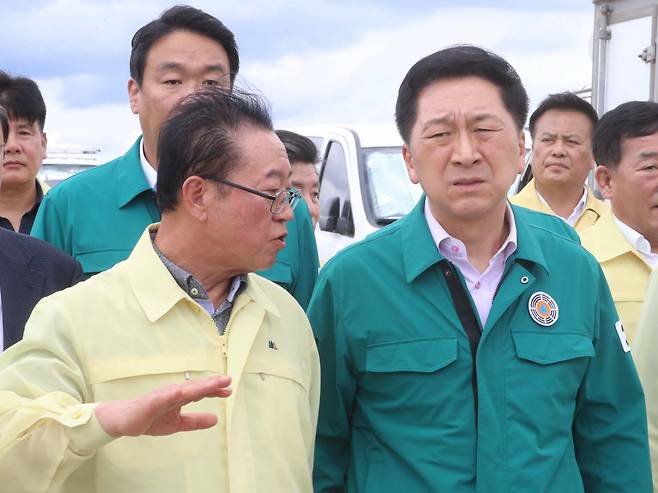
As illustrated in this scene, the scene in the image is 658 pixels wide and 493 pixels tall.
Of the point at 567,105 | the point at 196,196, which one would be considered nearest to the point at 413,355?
the point at 196,196

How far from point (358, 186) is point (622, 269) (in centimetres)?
361

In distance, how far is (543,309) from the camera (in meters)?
2.92

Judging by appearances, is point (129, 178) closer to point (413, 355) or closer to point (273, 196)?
point (273, 196)

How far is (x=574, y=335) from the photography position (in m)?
2.91

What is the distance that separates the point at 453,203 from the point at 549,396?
0.58 metres

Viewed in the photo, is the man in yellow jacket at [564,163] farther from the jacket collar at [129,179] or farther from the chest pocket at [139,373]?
the chest pocket at [139,373]

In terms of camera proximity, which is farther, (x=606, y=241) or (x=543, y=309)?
(x=606, y=241)

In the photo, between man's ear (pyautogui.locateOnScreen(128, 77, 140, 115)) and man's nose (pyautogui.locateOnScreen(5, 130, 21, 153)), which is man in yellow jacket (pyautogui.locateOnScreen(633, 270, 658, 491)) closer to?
man's ear (pyautogui.locateOnScreen(128, 77, 140, 115))

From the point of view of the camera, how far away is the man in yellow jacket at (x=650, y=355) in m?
3.41

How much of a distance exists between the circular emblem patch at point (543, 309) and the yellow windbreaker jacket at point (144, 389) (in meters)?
0.68

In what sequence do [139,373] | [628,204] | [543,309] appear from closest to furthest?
[139,373] < [543,309] < [628,204]

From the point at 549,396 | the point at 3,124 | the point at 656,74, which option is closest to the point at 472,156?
the point at 549,396

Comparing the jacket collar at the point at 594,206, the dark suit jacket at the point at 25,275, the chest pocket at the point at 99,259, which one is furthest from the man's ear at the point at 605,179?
the dark suit jacket at the point at 25,275

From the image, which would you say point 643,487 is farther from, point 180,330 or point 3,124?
point 3,124
